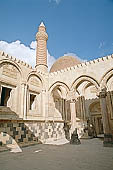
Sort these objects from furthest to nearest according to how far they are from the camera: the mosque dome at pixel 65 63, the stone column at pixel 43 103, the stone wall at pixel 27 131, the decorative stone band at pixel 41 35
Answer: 1. the mosque dome at pixel 65 63
2. the decorative stone band at pixel 41 35
3. the stone column at pixel 43 103
4. the stone wall at pixel 27 131

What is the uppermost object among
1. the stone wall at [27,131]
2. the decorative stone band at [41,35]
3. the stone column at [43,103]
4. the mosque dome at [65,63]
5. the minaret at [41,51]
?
the mosque dome at [65,63]

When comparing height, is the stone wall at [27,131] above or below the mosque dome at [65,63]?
below

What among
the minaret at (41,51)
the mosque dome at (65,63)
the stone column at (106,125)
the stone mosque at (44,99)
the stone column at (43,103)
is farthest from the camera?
the mosque dome at (65,63)

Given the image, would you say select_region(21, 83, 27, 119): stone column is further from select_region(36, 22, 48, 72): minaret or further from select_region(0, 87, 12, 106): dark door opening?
select_region(36, 22, 48, 72): minaret

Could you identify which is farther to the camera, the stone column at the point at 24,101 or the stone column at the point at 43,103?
the stone column at the point at 43,103

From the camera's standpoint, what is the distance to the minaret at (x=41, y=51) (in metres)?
13.0

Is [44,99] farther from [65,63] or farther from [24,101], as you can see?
[65,63]

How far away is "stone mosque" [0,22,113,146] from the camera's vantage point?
7.68 meters

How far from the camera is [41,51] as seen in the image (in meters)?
13.4

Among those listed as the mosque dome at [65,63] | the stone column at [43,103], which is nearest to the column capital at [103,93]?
the stone column at [43,103]

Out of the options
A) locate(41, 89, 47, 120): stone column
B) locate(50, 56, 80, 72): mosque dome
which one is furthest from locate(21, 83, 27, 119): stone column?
locate(50, 56, 80, 72): mosque dome

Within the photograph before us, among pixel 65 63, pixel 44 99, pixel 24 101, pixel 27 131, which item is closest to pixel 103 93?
pixel 44 99

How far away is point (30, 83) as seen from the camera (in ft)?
31.6

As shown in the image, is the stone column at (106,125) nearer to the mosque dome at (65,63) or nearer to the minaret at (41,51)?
the minaret at (41,51)
